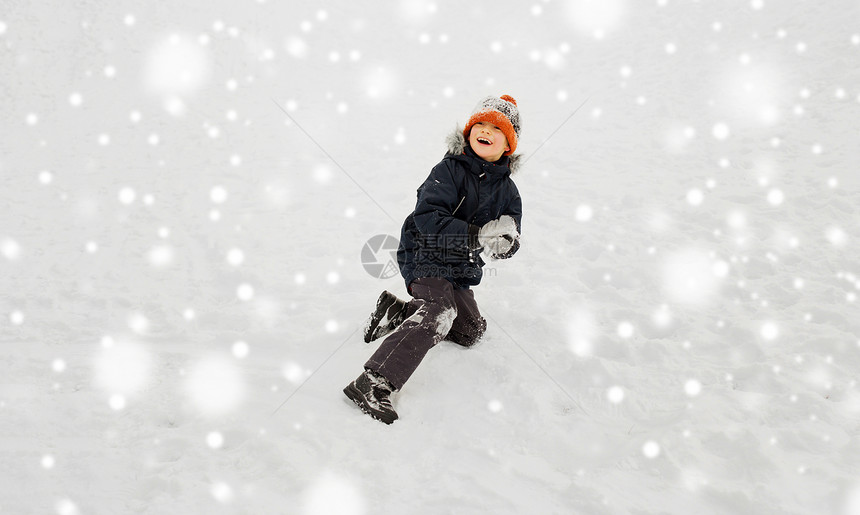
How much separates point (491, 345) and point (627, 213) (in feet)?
9.58

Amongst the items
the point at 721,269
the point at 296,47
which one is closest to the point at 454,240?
the point at 721,269

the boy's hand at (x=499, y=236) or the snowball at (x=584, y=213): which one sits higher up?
the snowball at (x=584, y=213)

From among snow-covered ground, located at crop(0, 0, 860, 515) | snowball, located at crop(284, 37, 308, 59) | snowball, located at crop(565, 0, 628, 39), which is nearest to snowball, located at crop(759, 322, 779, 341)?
snow-covered ground, located at crop(0, 0, 860, 515)

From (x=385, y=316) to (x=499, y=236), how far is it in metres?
1.12

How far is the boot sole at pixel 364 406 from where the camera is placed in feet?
9.73

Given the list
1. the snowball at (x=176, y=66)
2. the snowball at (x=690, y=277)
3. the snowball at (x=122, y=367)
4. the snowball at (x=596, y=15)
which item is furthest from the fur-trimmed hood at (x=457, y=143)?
the snowball at (x=596, y=15)

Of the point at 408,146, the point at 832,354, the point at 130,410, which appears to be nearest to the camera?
the point at 130,410

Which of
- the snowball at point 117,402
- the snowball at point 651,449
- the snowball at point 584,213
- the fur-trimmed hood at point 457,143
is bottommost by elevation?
the snowball at point 117,402

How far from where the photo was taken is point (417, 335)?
3199 millimetres

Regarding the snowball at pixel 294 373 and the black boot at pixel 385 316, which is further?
the black boot at pixel 385 316

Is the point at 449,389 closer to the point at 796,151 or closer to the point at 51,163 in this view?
the point at 796,151

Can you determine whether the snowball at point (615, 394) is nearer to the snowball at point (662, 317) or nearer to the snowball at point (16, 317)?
the snowball at point (662, 317)

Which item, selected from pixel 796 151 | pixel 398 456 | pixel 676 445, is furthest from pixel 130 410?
pixel 796 151

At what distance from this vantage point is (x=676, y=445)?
288 cm
